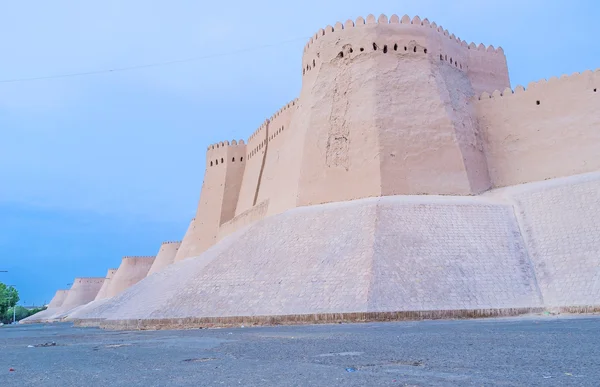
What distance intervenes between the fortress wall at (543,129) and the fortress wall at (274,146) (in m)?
9.65

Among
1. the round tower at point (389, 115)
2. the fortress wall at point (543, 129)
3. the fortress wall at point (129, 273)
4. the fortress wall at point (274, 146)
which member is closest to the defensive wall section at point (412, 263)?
the fortress wall at point (543, 129)

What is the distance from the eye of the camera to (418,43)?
73.0 feet

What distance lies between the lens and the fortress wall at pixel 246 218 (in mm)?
26203

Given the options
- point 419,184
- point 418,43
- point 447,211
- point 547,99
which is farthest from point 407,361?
point 418,43

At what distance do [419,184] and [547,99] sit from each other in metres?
5.68

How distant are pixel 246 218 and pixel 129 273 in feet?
88.4

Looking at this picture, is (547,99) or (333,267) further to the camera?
(547,99)

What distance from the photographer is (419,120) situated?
21.1 metres

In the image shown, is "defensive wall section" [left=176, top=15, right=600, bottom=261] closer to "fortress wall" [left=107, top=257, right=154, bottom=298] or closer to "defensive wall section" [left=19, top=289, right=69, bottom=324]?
"fortress wall" [left=107, top=257, right=154, bottom=298]

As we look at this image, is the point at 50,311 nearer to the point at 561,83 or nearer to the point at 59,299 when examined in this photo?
the point at 59,299

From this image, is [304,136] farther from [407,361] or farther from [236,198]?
[407,361]

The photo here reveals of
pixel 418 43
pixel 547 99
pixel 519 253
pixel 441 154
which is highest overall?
pixel 418 43

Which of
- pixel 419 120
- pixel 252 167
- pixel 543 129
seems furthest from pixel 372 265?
pixel 252 167

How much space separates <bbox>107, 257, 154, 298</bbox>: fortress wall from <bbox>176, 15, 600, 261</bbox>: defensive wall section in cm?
3067
